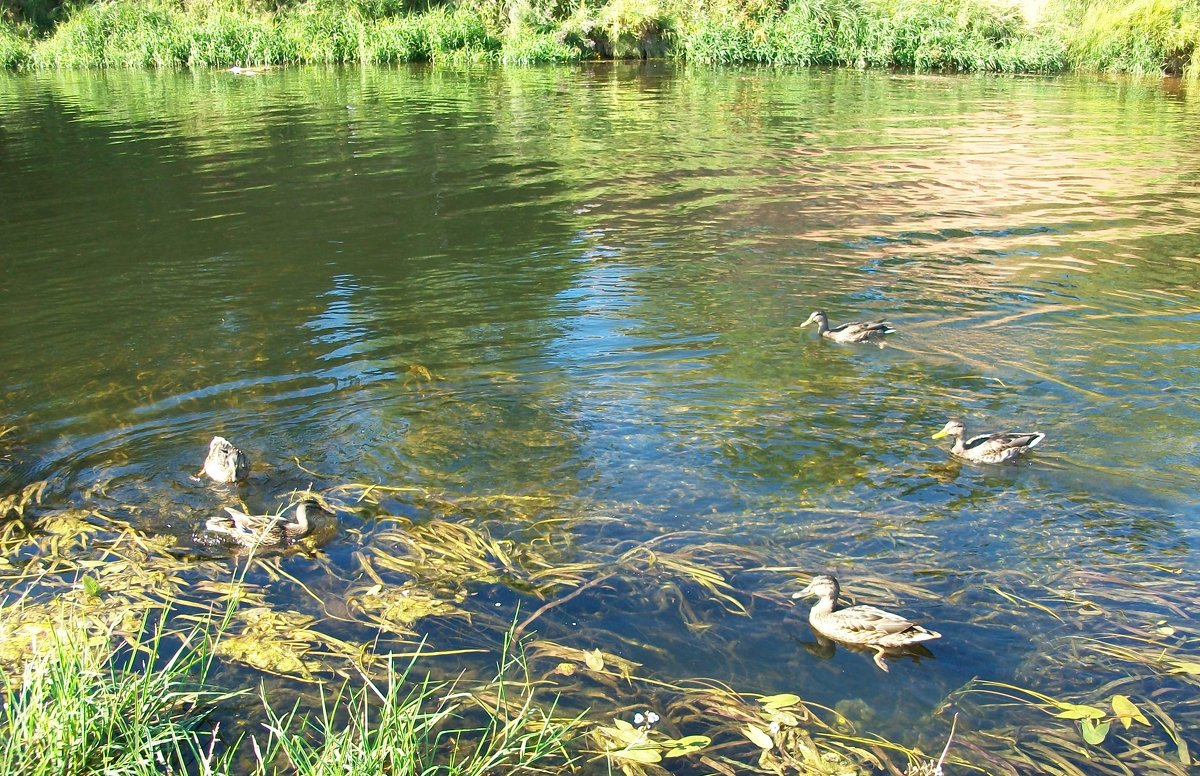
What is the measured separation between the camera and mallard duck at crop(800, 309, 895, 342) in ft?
33.4

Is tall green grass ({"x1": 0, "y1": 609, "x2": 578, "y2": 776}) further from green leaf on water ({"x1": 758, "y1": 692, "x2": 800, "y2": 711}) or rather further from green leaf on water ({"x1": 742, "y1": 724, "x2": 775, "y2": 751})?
green leaf on water ({"x1": 758, "y1": 692, "x2": 800, "y2": 711})

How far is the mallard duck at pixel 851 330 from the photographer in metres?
10.2

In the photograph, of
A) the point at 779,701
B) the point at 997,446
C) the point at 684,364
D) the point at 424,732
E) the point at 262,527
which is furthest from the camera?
the point at 684,364

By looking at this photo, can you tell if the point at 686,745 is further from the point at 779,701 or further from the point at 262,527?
the point at 262,527

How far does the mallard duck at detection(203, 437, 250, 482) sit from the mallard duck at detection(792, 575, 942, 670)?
455 cm

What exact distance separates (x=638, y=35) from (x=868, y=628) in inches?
1846

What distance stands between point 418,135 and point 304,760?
21912 millimetres

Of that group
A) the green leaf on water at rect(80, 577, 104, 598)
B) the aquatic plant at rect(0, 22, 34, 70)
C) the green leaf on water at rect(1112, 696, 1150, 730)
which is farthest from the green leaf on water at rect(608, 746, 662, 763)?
the aquatic plant at rect(0, 22, 34, 70)

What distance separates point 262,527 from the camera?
22.2ft

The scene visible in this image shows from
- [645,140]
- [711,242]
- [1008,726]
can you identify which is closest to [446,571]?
[1008,726]

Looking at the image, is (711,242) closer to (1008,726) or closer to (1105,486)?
(1105,486)

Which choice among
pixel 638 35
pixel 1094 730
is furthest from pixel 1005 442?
pixel 638 35

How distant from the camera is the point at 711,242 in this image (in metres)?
14.4

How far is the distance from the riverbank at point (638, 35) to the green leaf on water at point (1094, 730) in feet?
132
